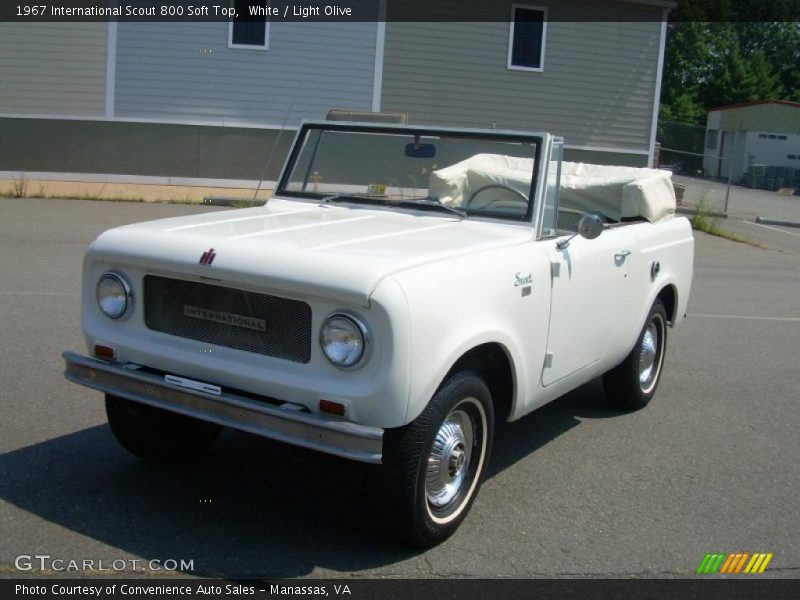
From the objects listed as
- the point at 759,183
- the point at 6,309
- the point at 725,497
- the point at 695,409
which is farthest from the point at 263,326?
the point at 759,183

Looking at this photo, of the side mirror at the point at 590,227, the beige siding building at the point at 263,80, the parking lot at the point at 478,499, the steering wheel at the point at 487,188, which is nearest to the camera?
the parking lot at the point at 478,499

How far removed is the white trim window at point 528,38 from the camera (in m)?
22.1

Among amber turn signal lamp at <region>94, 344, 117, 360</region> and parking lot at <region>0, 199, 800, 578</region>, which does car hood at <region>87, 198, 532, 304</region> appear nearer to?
amber turn signal lamp at <region>94, 344, 117, 360</region>

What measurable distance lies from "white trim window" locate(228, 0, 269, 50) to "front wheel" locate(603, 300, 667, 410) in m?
15.6

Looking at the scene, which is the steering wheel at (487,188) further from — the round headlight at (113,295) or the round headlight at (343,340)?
the round headlight at (113,295)

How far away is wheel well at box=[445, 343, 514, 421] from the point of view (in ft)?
14.3

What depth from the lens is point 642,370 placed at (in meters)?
6.60

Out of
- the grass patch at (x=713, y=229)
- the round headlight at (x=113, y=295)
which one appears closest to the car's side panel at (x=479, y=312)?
the round headlight at (x=113, y=295)

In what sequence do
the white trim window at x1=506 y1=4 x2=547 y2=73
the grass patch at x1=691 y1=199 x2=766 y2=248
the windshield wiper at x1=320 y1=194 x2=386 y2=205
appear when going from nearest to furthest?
the windshield wiper at x1=320 y1=194 x2=386 y2=205, the grass patch at x1=691 y1=199 x2=766 y2=248, the white trim window at x1=506 y1=4 x2=547 y2=73

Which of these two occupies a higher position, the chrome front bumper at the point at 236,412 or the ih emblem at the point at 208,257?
the ih emblem at the point at 208,257

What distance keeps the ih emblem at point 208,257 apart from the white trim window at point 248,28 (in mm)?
17262

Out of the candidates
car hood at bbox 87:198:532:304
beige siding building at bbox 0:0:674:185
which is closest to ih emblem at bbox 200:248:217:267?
car hood at bbox 87:198:532:304

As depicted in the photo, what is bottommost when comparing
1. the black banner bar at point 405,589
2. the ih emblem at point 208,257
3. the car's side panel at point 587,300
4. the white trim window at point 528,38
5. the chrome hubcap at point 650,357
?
the black banner bar at point 405,589

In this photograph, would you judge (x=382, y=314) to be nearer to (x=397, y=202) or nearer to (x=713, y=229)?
(x=397, y=202)
